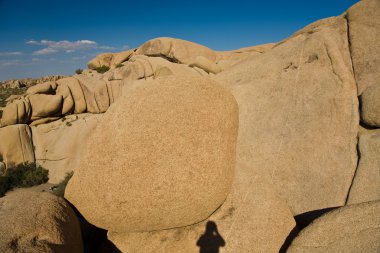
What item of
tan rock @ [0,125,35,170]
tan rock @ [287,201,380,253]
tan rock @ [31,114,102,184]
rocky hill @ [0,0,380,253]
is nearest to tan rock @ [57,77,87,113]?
tan rock @ [31,114,102,184]

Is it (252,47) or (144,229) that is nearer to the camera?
(144,229)

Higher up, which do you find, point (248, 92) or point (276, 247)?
point (248, 92)

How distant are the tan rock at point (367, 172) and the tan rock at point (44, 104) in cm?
1793

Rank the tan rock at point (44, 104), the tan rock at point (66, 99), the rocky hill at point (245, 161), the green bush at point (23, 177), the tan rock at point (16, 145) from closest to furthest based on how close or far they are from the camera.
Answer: the rocky hill at point (245, 161) < the green bush at point (23, 177) < the tan rock at point (16, 145) < the tan rock at point (44, 104) < the tan rock at point (66, 99)

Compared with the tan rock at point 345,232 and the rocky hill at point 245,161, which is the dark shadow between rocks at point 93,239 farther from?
the tan rock at point 345,232

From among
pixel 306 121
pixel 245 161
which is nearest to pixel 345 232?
pixel 245 161

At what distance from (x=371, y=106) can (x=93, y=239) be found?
22.4 feet

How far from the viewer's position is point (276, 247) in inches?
185

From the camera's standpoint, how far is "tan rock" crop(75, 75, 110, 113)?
19172mm

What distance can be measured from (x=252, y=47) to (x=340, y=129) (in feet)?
69.1

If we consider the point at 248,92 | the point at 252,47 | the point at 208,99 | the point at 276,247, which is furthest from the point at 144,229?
the point at 252,47

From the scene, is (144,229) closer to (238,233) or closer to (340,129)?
(238,233)

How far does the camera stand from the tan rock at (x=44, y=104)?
56.6ft

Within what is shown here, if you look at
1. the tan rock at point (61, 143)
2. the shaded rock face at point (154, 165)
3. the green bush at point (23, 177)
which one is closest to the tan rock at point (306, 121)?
the shaded rock face at point (154, 165)
